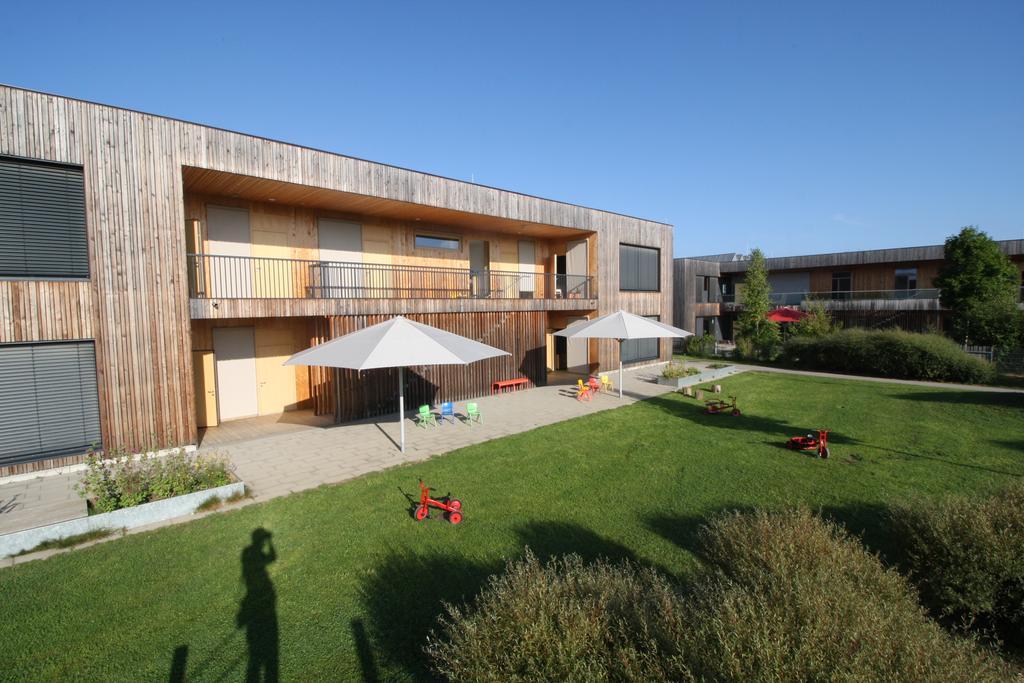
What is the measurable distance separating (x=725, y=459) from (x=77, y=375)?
1192cm

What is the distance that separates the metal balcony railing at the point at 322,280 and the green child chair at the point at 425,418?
13.3 feet

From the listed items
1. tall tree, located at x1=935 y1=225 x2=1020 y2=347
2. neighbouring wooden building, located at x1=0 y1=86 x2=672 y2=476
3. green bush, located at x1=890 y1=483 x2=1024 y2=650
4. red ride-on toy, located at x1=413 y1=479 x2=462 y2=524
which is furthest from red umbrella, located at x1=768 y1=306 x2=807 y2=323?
red ride-on toy, located at x1=413 y1=479 x2=462 y2=524

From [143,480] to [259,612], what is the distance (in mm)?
3636

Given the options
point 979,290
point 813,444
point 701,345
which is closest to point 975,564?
point 813,444

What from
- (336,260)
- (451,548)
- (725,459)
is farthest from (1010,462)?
(336,260)

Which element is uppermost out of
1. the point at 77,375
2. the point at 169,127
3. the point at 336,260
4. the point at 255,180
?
the point at 169,127

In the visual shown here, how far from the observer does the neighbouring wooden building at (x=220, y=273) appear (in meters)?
8.56

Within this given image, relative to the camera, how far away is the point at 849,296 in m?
29.5

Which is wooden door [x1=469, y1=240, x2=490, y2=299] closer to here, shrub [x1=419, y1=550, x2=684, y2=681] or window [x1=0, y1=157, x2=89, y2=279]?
window [x1=0, y1=157, x2=89, y2=279]

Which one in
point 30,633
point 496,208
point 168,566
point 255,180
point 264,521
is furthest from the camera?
point 496,208

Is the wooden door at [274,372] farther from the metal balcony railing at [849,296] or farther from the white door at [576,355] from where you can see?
the metal balcony railing at [849,296]

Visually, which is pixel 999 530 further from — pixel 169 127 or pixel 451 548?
pixel 169 127

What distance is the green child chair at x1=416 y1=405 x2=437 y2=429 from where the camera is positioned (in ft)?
38.2

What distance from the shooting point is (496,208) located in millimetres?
16094
